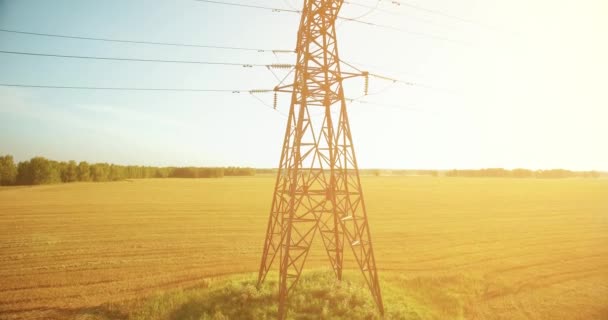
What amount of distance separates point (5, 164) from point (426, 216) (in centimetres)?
10952

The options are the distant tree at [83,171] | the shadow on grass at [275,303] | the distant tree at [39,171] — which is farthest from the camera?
the distant tree at [83,171]

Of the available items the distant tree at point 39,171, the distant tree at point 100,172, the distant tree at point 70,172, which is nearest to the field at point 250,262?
the distant tree at point 39,171

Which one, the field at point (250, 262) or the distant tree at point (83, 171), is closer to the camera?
the field at point (250, 262)

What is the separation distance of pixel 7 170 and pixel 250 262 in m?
102

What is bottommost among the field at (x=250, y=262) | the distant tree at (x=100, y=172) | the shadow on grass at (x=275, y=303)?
the field at (x=250, y=262)

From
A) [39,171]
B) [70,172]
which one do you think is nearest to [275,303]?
[39,171]

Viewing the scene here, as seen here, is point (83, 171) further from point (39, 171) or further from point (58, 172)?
point (39, 171)

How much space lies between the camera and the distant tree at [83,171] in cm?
10838

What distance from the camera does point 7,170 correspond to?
288ft

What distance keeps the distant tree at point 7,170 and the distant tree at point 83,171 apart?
18464 mm

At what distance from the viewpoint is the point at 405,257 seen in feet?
82.3

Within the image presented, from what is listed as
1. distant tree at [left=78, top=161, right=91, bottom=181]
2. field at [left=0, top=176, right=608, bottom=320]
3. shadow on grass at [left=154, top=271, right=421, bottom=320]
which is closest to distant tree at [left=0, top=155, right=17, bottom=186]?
distant tree at [left=78, top=161, right=91, bottom=181]

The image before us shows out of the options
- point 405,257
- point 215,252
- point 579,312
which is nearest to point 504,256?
point 405,257

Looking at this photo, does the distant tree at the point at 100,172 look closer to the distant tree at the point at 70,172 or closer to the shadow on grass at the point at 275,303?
the distant tree at the point at 70,172
